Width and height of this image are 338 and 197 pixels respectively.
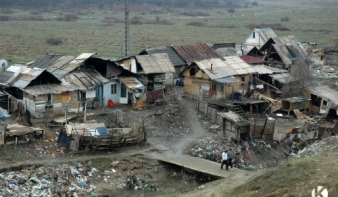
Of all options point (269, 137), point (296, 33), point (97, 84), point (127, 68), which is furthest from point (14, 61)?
point (296, 33)

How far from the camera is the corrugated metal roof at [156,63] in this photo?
34031 mm

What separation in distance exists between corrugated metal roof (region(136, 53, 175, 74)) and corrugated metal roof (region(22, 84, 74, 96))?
741cm

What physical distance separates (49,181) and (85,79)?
33.7 feet

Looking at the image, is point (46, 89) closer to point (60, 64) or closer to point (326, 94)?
point (60, 64)

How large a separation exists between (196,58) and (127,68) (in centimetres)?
717

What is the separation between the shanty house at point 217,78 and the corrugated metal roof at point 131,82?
13.5 feet

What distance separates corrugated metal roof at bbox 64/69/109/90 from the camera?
28781 mm

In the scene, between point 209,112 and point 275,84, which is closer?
point 209,112

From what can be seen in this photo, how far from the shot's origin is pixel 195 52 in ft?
132

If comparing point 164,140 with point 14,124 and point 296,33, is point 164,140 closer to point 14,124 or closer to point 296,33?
point 14,124

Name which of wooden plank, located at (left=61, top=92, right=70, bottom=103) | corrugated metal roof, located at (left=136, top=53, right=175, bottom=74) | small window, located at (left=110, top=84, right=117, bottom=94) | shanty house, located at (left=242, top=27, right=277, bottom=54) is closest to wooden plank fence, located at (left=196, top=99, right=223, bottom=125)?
corrugated metal roof, located at (left=136, top=53, right=175, bottom=74)

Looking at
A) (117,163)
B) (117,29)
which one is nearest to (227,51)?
(117,163)

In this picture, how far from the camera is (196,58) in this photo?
39.3 meters

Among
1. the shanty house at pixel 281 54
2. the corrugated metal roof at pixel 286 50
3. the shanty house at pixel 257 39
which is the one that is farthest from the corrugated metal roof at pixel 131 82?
the shanty house at pixel 257 39
